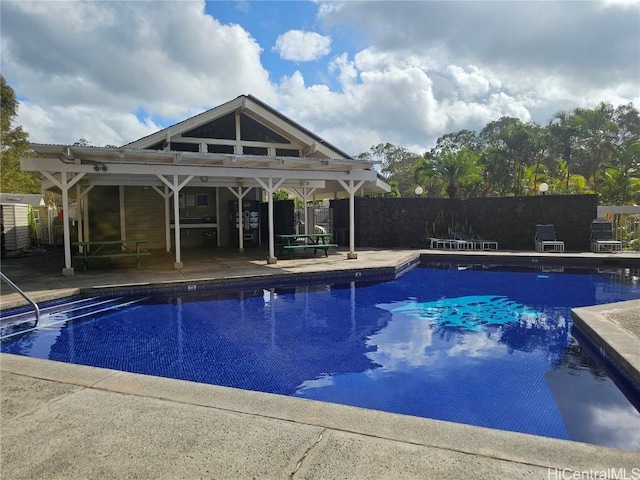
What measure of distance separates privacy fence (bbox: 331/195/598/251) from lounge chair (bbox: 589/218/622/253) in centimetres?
139

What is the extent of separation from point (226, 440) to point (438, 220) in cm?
1515

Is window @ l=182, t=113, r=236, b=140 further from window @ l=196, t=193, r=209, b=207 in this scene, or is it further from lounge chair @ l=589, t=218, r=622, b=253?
lounge chair @ l=589, t=218, r=622, b=253

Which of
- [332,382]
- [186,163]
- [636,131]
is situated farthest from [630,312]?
[636,131]

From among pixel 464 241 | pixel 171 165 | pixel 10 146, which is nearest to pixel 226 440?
pixel 171 165

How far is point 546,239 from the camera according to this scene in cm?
1453

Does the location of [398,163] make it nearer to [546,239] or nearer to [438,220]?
[438,220]

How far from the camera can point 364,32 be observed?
34.8 ft

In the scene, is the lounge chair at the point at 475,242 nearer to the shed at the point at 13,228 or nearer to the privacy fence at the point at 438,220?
the privacy fence at the point at 438,220

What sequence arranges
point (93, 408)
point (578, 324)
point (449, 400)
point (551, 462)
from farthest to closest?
1. point (578, 324)
2. point (449, 400)
3. point (93, 408)
4. point (551, 462)

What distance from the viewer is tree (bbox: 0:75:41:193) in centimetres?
2345

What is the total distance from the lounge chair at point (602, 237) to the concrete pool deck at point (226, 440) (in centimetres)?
1402

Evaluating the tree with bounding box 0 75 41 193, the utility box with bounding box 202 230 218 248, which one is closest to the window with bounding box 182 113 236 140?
the utility box with bounding box 202 230 218 248

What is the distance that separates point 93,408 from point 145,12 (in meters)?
10.8

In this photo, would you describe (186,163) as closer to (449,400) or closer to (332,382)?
(332,382)
